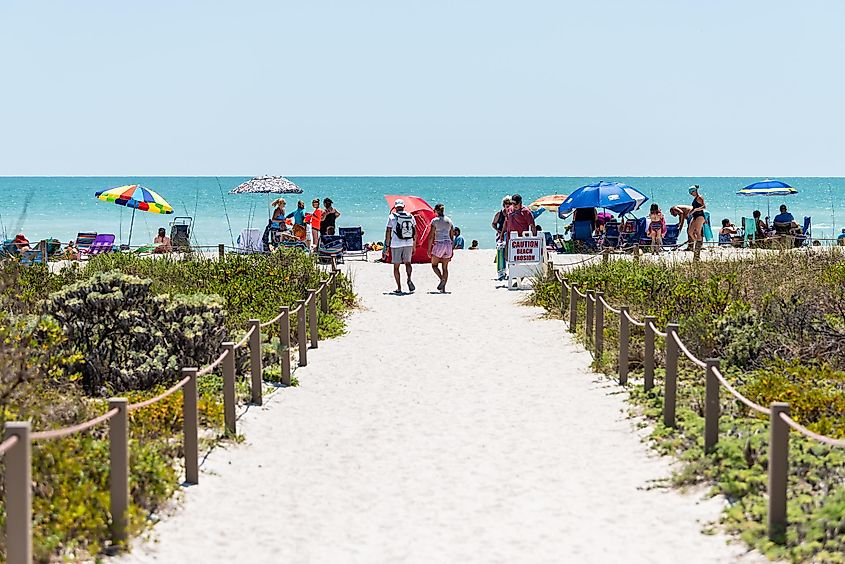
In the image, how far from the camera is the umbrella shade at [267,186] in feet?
113

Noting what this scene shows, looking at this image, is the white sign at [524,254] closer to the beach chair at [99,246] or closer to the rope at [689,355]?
the beach chair at [99,246]

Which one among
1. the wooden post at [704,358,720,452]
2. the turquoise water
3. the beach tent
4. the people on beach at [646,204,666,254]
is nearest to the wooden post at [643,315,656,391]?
the wooden post at [704,358,720,452]

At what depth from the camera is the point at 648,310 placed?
1434cm

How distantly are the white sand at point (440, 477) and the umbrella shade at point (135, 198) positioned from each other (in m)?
17.7

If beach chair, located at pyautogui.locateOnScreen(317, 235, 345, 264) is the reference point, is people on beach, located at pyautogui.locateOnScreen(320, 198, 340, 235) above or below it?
above

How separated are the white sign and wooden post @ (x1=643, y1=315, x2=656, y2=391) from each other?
34.9 ft

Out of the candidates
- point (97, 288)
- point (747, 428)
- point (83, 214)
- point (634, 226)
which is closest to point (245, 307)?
point (97, 288)

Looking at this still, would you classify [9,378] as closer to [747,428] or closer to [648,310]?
[747,428]

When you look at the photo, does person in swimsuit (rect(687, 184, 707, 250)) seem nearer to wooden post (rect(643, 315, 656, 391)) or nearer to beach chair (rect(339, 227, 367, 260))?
beach chair (rect(339, 227, 367, 260))

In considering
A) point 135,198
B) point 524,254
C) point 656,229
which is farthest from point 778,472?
point 135,198

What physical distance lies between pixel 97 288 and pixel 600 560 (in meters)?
7.07

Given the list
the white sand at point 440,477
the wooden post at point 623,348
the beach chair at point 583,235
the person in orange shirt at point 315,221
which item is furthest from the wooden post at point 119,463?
the beach chair at point 583,235

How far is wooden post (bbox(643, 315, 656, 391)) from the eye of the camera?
402 inches

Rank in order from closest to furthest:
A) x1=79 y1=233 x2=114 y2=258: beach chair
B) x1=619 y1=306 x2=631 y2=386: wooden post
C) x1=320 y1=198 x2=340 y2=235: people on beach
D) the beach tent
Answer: x1=619 y1=306 x2=631 y2=386: wooden post, the beach tent, x1=320 y1=198 x2=340 y2=235: people on beach, x1=79 y1=233 x2=114 y2=258: beach chair
